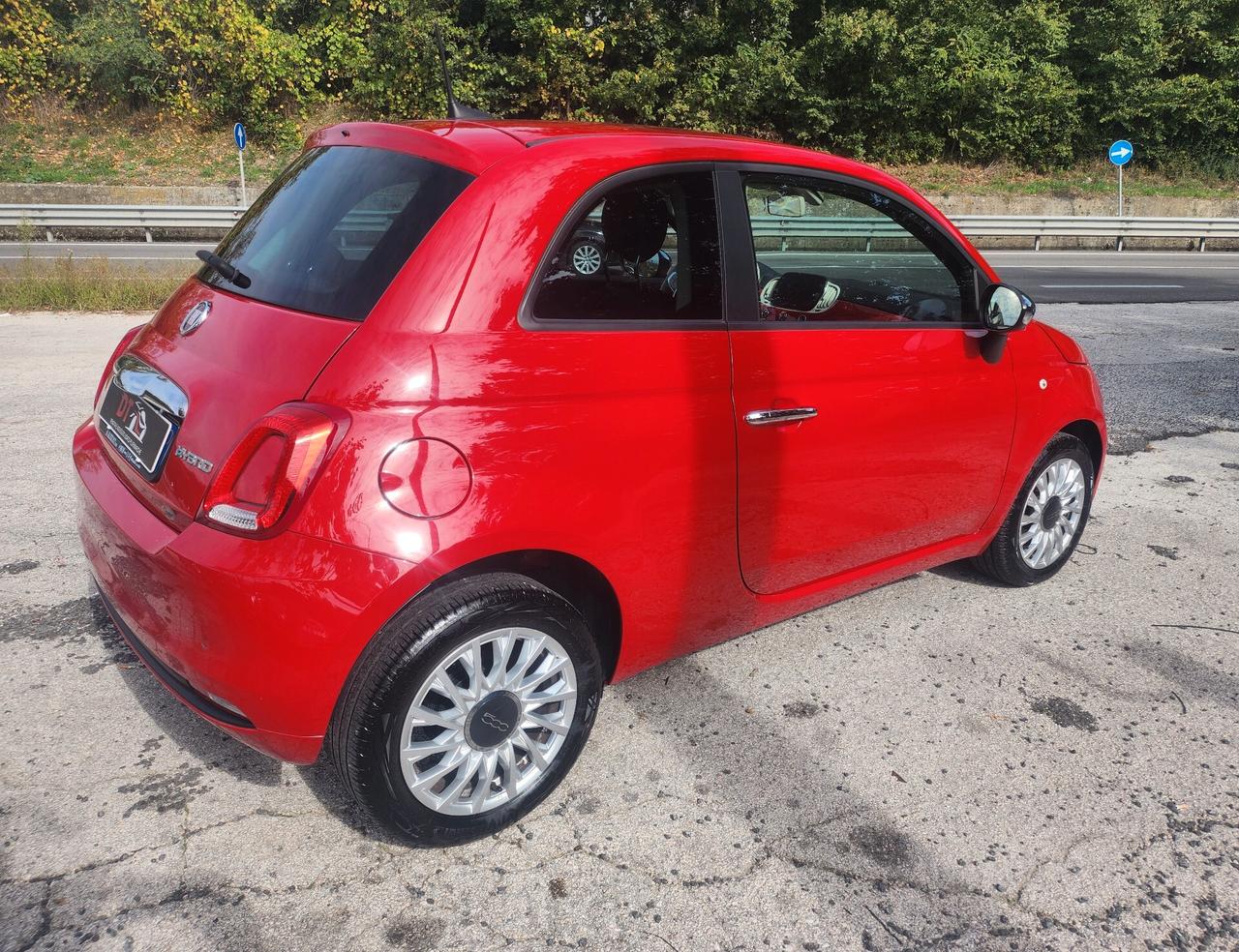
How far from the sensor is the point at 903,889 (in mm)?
2324

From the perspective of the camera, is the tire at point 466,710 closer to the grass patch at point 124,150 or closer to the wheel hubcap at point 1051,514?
the wheel hubcap at point 1051,514

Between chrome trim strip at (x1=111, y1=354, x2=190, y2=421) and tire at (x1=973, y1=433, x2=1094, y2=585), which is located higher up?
chrome trim strip at (x1=111, y1=354, x2=190, y2=421)

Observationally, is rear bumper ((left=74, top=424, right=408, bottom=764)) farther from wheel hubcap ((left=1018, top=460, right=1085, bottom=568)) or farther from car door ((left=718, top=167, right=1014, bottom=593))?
wheel hubcap ((left=1018, top=460, right=1085, bottom=568))

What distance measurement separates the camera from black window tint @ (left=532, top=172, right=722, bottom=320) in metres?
2.40

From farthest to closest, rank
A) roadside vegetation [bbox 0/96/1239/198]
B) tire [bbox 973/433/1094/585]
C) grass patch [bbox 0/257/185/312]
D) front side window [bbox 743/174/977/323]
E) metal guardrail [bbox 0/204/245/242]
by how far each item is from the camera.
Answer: roadside vegetation [bbox 0/96/1239/198]
metal guardrail [bbox 0/204/245/242]
grass patch [bbox 0/257/185/312]
tire [bbox 973/433/1094/585]
front side window [bbox 743/174/977/323]

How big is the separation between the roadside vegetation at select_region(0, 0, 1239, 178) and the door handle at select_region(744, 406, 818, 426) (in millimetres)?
26234

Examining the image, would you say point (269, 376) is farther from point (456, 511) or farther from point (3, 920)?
point (3, 920)

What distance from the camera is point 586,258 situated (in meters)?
2.45

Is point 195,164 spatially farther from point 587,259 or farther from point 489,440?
point 489,440

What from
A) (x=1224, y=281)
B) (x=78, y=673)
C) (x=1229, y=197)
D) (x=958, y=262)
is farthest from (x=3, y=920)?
(x=1229, y=197)

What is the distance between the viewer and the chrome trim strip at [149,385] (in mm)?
2379

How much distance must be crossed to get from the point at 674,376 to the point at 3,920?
1977 mm

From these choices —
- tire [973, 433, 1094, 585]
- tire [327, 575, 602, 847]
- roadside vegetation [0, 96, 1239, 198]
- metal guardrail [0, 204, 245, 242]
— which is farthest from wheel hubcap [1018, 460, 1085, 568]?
roadside vegetation [0, 96, 1239, 198]

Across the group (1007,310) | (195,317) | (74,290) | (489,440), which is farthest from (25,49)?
(489,440)
